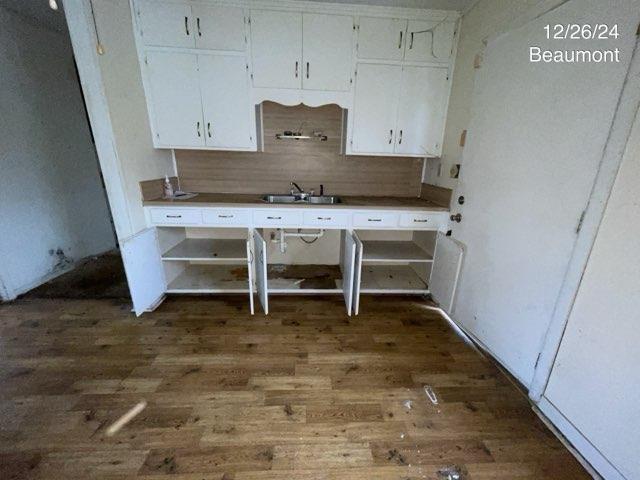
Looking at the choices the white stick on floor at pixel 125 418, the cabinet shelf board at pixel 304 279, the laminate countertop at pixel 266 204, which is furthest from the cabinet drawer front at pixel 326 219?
the white stick on floor at pixel 125 418

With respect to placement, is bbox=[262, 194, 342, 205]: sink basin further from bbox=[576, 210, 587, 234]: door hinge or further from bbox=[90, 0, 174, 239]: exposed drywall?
bbox=[576, 210, 587, 234]: door hinge

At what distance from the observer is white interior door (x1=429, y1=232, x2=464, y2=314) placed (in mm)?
2123

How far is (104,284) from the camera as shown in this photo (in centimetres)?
270

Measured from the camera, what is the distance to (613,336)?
1093 mm

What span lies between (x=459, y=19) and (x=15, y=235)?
442cm

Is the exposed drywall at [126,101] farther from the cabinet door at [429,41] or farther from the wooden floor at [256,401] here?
the cabinet door at [429,41]

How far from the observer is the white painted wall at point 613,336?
1030 mm

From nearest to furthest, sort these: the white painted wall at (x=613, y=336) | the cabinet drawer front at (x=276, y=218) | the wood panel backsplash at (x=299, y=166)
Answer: the white painted wall at (x=613, y=336), the cabinet drawer front at (x=276, y=218), the wood panel backsplash at (x=299, y=166)

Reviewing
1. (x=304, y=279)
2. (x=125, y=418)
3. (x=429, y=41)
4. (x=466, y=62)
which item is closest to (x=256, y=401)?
(x=125, y=418)

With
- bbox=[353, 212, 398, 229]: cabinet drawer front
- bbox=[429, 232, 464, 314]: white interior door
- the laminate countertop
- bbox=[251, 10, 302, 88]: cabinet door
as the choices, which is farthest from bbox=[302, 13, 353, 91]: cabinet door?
bbox=[429, 232, 464, 314]: white interior door

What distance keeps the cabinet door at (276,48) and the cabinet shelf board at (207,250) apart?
1.53 metres

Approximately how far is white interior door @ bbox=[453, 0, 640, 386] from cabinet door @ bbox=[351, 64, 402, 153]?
697 mm

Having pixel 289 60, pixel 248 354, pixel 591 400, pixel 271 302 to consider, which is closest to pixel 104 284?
pixel 271 302

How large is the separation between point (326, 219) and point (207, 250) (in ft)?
4.04
